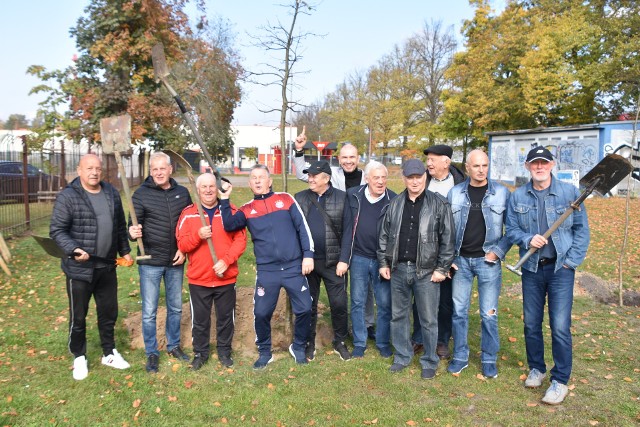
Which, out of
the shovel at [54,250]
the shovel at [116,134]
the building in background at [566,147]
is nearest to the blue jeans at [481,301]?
the shovel at [54,250]

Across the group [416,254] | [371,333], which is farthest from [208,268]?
[371,333]

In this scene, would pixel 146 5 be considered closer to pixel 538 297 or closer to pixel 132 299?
pixel 132 299

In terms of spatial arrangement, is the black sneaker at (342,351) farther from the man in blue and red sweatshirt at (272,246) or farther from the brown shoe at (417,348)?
the brown shoe at (417,348)

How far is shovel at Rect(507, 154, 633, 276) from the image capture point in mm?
4372

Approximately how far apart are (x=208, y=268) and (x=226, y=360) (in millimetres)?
1022

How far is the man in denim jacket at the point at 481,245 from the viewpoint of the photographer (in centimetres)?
480

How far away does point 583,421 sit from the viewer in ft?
13.6

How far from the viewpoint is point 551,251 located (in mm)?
4469

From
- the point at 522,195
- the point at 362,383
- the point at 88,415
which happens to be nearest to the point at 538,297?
the point at 522,195

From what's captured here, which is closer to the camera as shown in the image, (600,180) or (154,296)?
(600,180)

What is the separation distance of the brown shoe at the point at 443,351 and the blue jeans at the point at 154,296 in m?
2.88

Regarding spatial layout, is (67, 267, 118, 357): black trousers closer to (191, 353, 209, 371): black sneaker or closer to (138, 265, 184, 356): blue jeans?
(138, 265, 184, 356): blue jeans

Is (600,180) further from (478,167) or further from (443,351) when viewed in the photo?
(443,351)

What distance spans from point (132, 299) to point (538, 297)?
5624 mm
